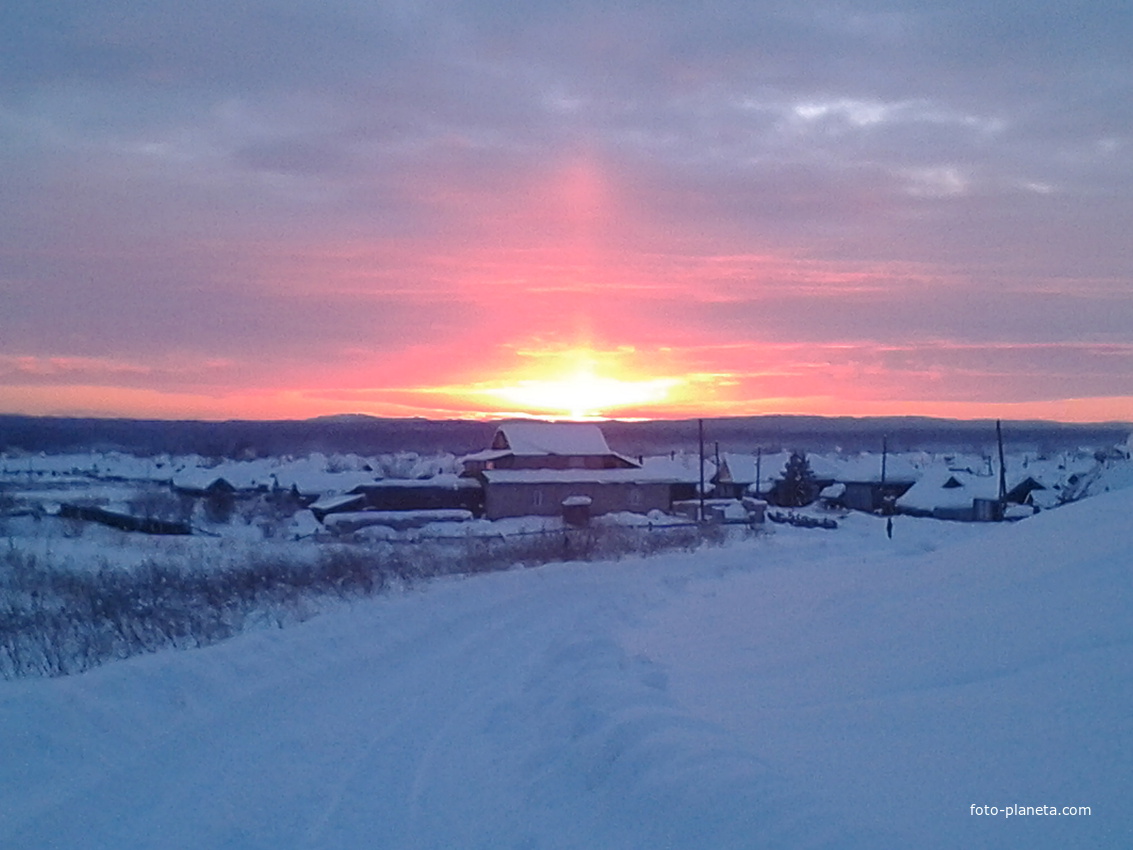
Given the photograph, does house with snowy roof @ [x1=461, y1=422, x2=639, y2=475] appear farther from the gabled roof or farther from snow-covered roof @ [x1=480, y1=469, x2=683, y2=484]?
snow-covered roof @ [x1=480, y1=469, x2=683, y2=484]

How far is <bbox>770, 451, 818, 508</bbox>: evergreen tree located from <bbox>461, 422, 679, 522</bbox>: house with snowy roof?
49.0ft

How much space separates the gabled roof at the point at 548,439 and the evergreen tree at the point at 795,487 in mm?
16981

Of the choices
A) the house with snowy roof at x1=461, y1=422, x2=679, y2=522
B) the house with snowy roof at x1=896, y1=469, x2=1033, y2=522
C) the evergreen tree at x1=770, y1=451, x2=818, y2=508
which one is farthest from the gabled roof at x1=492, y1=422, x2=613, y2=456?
the house with snowy roof at x1=896, y1=469, x2=1033, y2=522

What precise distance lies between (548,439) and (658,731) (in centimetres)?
5599

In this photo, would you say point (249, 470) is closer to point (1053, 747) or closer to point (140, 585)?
point (140, 585)

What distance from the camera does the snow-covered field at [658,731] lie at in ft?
18.2

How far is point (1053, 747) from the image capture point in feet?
18.5

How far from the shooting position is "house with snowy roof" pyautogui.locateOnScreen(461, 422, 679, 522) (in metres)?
60.4

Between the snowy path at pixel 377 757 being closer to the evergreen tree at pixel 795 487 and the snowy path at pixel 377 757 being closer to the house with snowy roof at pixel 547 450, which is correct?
the house with snowy roof at pixel 547 450

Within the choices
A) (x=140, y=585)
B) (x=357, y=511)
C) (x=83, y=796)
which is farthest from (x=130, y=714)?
(x=357, y=511)

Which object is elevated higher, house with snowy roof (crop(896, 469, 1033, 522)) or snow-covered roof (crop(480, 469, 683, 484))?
snow-covered roof (crop(480, 469, 683, 484))

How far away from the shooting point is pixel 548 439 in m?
63.2

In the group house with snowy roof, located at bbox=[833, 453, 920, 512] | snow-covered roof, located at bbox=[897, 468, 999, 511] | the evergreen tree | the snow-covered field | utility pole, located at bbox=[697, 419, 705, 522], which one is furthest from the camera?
house with snowy roof, located at bbox=[833, 453, 920, 512]

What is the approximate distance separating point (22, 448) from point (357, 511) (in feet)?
346
